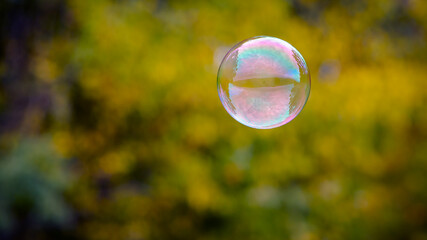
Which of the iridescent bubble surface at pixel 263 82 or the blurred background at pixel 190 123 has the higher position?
the blurred background at pixel 190 123

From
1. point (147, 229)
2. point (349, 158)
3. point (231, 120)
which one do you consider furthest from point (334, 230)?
point (147, 229)

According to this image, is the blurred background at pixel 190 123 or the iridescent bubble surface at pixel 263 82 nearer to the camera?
the iridescent bubble surface at pixel 263 82

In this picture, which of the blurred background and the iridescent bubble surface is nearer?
the iridescent bubble surface

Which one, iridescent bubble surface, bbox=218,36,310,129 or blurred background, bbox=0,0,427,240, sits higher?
blurred background, bbox=0,0,427,240

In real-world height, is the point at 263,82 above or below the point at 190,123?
below
